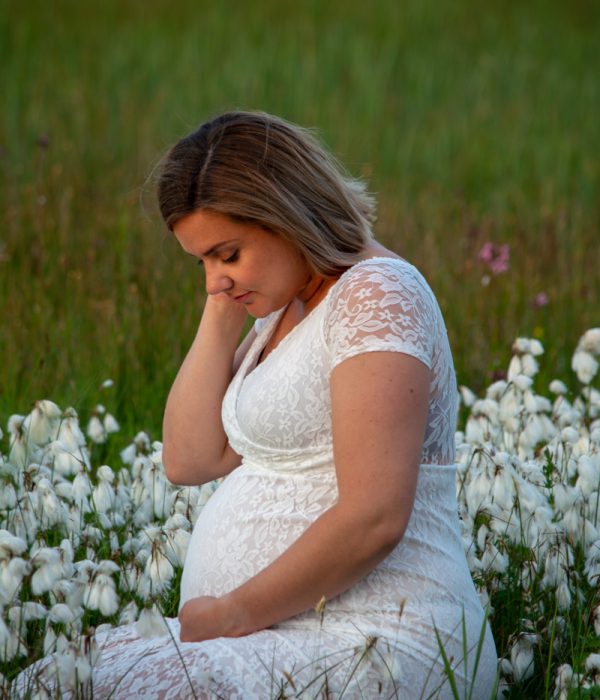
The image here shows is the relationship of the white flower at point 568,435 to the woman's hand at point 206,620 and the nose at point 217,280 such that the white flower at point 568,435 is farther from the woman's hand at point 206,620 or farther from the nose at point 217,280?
the woman's hand at point 206,620

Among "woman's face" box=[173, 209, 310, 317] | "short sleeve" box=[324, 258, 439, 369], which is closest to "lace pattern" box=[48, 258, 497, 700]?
"short sleeve" box=[324, 258, 439, 369]

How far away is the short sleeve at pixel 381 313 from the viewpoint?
254 cm

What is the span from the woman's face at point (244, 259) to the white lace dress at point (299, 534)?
106 millimetres

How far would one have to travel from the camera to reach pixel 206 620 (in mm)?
2631

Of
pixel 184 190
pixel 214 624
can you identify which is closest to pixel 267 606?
pixel 214 624

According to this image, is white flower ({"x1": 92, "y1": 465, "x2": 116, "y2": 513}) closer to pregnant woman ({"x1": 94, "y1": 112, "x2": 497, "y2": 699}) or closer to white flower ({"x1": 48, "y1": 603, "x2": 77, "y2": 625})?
pregnant woman ({"x1": 94, "y1": 112, "x2": 497, "y2": 699})

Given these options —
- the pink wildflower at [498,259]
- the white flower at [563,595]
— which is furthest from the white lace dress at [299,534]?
the pink wildflower at [498,259]

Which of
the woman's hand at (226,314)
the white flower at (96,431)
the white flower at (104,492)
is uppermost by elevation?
the woman's hand at (226,314)

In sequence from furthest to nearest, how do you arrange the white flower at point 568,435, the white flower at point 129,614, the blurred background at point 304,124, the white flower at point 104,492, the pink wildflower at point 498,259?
the pink wildflower at point 498,259
the blurred background at point 304,124
the white flower at point 568,435
the white flower at point 104,492
the white flower at point 129,614

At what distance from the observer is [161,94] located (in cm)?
1051

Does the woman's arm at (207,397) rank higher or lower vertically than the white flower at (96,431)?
higher

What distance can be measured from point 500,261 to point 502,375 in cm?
124

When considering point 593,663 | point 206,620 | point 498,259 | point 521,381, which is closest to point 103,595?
point 206,620

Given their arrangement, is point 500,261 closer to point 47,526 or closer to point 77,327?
point 77,327
